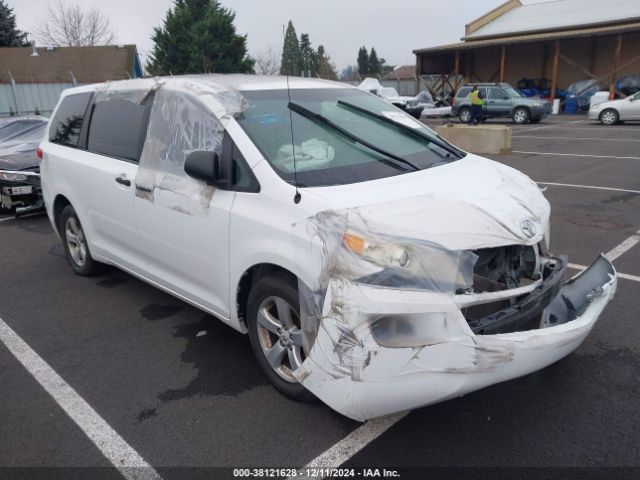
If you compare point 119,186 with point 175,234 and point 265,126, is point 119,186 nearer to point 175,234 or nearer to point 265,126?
point 175,234

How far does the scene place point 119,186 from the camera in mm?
4199

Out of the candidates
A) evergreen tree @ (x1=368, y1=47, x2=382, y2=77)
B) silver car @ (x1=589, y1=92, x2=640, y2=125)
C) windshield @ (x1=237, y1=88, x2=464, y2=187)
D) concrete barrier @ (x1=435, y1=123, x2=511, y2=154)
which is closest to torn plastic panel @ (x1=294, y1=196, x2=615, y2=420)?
windshield @ (x1=237, y1=88, x2=464, y2=187)

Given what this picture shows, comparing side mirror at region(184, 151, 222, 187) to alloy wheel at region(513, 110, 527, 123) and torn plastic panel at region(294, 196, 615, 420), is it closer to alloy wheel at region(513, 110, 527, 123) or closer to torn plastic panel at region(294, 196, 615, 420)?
torn plastic panel at region(294, 196, 615, 420)

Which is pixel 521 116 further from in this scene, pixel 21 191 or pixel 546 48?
pixel 21 191

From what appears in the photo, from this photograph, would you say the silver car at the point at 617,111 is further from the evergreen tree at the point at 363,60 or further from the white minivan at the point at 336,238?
the evergreen tree at the point at 363,60

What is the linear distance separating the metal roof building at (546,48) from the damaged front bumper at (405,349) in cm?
2912

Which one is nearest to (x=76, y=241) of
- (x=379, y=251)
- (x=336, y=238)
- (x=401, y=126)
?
(x=401, y=126)

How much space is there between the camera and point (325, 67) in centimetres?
6419

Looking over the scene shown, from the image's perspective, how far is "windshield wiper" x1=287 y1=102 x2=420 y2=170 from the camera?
11.5 ft

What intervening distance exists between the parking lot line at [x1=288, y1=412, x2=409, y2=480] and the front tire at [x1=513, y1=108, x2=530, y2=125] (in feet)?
72.9

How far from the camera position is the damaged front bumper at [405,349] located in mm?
2400

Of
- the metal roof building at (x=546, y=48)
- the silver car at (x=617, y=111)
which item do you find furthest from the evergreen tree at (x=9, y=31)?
the silver car at (x=617, y=111)

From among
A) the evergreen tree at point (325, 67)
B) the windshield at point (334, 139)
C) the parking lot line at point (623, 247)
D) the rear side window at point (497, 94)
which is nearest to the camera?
the windshield at point (334, 139)

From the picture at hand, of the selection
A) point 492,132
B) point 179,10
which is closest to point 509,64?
point 179,10
